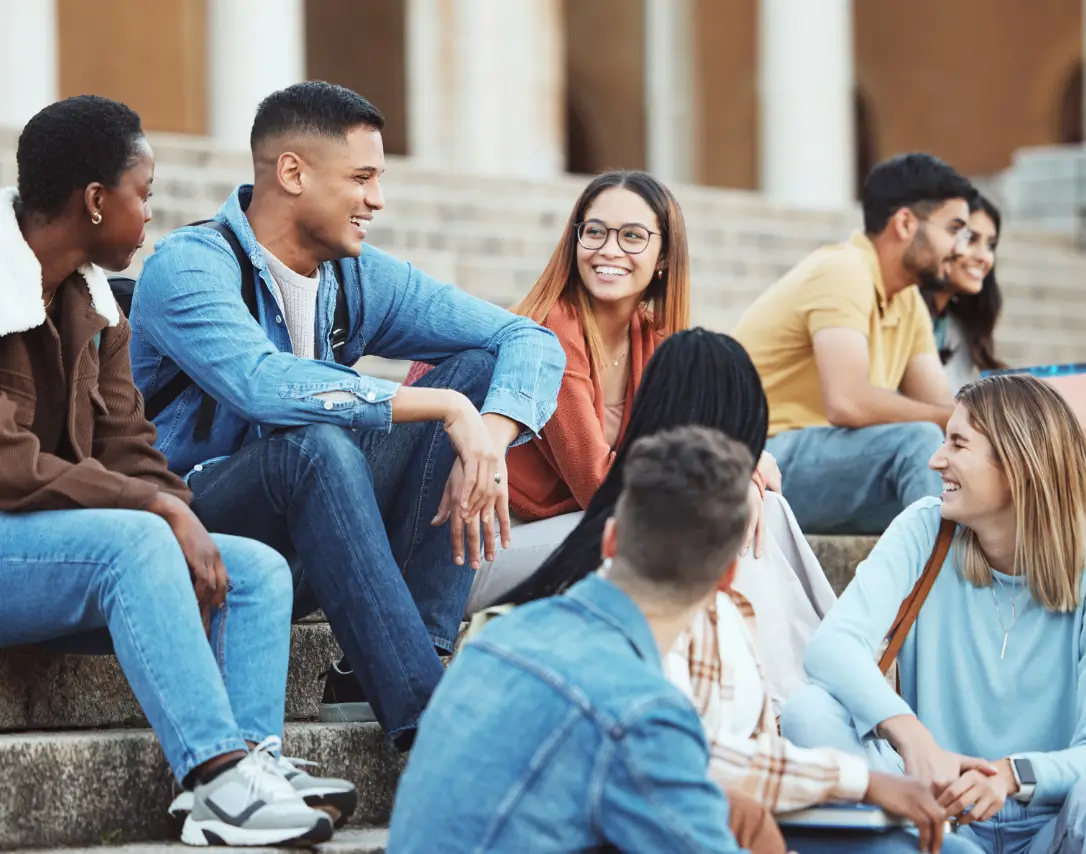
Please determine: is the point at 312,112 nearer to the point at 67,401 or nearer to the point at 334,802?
the point at 67,401

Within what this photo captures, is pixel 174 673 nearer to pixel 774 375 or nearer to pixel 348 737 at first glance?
pixel 348 737

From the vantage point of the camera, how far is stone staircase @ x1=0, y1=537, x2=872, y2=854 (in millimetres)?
3461

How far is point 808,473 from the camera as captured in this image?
18.6ft

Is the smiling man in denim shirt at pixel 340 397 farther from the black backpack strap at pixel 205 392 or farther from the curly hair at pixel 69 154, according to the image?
the curly hair at pixel 69 154

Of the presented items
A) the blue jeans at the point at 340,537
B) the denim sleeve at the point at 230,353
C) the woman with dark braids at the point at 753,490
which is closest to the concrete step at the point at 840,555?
the woman with dark braids at the point at 753,490

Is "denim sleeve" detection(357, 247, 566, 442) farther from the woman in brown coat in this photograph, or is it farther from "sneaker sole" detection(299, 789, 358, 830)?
"sneaker sole" detection(299, 789, 358, 830)

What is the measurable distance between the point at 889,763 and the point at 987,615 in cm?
39

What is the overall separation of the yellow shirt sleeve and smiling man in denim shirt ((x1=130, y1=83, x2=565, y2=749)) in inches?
63.1

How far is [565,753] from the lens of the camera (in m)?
2.48

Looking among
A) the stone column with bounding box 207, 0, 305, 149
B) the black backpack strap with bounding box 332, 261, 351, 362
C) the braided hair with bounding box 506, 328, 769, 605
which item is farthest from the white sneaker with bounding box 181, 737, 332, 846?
the stone column with bounding box 207, 0, 305, 149

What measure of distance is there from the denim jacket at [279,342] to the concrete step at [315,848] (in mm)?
768

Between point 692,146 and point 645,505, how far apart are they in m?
18.3

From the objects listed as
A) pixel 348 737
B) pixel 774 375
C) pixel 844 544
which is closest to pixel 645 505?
pixel 348 737

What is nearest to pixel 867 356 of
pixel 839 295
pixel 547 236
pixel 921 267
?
pixel 839 295
